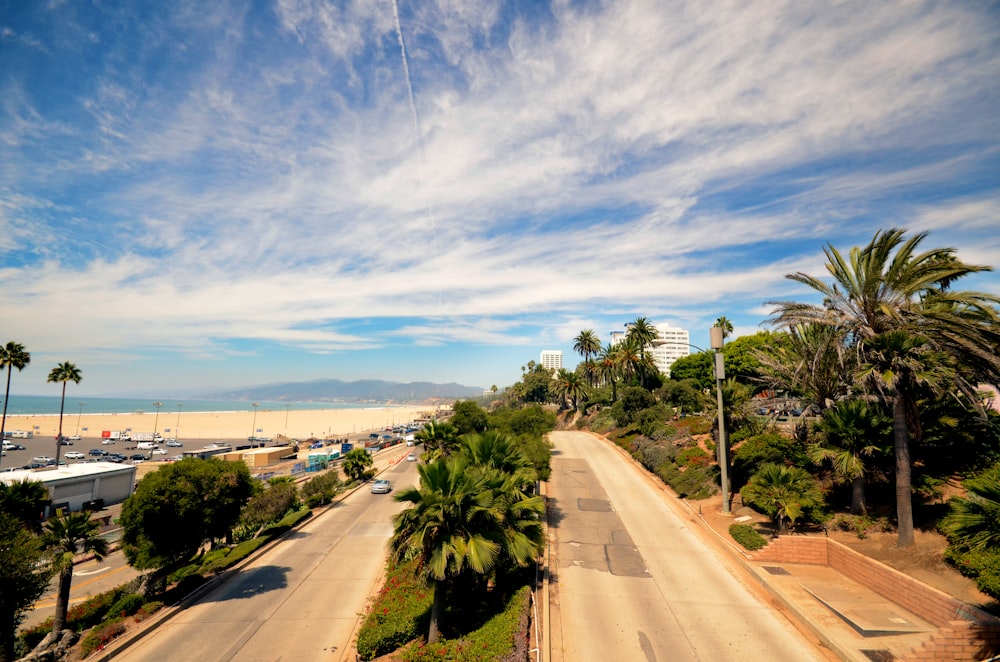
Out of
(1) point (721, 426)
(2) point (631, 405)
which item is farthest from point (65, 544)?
(2) point (631, 405)

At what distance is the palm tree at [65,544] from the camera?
16547 millimetres

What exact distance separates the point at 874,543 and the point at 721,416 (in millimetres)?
8754

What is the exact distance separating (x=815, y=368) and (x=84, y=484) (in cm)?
5920

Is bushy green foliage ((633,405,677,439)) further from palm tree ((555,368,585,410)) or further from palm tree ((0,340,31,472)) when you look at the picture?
palm tree ((0,340,31,472))

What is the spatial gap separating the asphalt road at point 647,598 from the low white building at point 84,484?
43.5m

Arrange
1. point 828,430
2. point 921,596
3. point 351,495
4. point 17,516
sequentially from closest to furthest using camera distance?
point 921,596, point 17,516, point 828,430, point 351,495

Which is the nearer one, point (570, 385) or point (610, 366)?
point (610, 366)

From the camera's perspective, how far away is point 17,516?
17500mm

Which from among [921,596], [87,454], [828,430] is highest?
[828,430]

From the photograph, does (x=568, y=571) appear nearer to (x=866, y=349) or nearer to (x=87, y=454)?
(x=866, y=349)

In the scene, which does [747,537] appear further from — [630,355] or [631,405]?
[630,355]

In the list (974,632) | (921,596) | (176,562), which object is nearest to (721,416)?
(921,596)

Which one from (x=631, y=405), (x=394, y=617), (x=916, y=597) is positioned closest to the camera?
(x=916, y=597)

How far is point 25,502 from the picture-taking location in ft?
59.0
